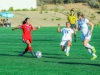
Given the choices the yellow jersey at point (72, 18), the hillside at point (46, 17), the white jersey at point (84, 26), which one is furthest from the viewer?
the hillside at point (46, 17)

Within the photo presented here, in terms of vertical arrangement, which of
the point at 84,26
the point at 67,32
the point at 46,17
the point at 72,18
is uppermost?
the point at 84,26

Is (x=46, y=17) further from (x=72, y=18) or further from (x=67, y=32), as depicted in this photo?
(x=67, y=32)

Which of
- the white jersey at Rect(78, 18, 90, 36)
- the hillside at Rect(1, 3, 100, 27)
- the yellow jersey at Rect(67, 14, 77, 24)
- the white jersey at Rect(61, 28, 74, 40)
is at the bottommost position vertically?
the hillside at Rect(1, 3, 100, 27)

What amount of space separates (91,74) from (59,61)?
161 inches

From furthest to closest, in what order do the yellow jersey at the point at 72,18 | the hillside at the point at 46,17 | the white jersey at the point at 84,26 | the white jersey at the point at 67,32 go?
the hillside at the point at 46,17 → the yellow jersey at the point at 72,18 → the white jersey at the point at 67,32 → the white jersey at the point at 84,26

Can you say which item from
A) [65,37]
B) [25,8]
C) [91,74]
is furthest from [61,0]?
[91,74]

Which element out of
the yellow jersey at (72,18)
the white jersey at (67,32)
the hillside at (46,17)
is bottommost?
the hillside at (46,17)

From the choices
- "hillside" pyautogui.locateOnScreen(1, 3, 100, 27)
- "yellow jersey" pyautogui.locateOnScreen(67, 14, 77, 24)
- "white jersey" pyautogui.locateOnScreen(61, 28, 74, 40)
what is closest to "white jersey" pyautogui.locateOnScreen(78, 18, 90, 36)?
"white jersey" pyautogui.locateOnScreen(61, 28, 74, 40)

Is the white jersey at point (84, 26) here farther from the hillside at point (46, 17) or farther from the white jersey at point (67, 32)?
the hillside at point (46, 17)

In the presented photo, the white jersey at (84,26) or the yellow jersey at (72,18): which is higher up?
the white jersey at (84,26)

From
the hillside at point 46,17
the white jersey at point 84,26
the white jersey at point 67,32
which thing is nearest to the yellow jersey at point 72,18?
the white jersey at point 67,32

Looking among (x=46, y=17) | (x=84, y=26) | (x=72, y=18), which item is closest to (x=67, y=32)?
(x=84, y=26)

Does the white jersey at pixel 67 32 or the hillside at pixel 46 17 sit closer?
the white jersey at pixel 67 32

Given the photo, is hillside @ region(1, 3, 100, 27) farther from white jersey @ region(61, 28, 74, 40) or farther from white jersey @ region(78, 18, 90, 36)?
white jersey @ region(78, 18, 90, 36)
